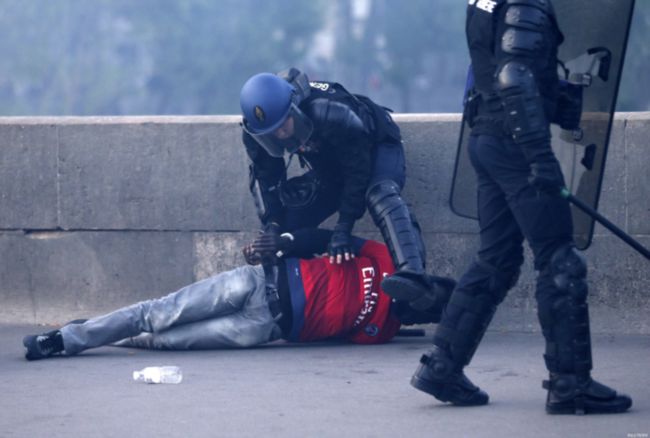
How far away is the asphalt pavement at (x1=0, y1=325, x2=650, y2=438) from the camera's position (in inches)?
187

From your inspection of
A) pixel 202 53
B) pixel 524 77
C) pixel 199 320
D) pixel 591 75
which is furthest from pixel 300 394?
pixel 202 53

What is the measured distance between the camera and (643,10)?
33.2 meters

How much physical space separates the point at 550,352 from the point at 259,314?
213cm

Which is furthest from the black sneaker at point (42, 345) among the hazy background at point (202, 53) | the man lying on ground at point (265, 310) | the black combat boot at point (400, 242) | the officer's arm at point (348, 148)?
the hazy background at point (202, 53)

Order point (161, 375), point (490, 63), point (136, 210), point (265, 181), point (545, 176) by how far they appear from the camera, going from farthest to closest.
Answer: point (136, 210) → point (265, 181) → point (161, 375) → point (490, 63) → point (545, 176)

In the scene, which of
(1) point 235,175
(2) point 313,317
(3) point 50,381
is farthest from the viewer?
(1) point 235,175

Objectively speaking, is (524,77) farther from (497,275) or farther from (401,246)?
(401,246)

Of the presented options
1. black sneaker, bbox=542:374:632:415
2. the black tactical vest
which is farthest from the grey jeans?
black sneaker, bbox=542:374:632:415

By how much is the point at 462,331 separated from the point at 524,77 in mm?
995

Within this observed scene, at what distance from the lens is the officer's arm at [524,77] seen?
15.4ft

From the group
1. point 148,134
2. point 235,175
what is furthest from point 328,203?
point 148,134

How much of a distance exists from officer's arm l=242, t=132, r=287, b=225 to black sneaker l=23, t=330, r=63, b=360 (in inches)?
49.3

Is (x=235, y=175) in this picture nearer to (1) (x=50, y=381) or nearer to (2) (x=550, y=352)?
(1) (x=50, y=381)

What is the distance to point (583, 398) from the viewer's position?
481 cm
